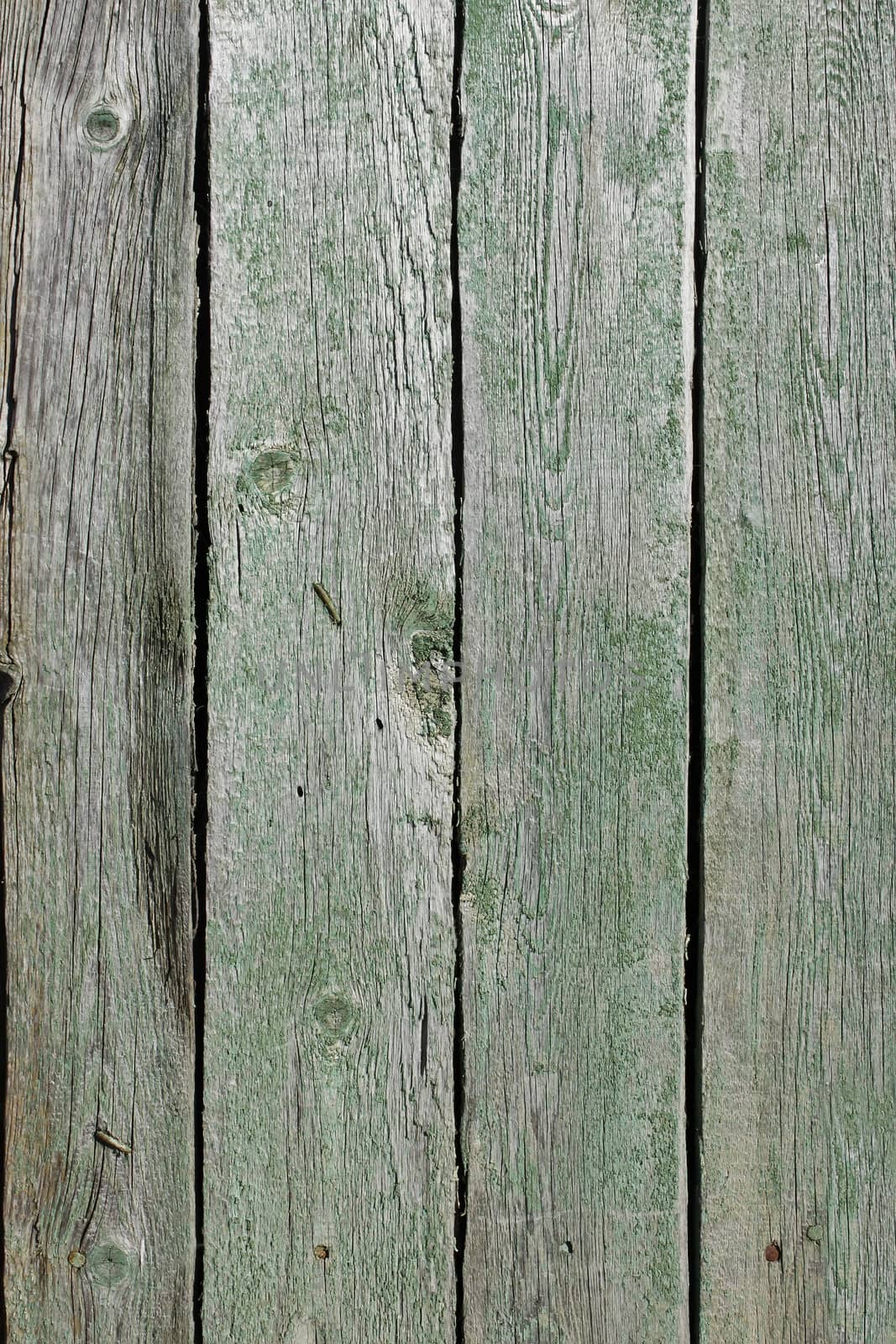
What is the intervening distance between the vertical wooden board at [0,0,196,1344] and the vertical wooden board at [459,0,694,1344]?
36cm

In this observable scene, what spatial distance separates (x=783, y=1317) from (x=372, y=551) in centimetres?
106

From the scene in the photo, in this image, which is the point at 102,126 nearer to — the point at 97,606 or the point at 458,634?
the point at 97,606

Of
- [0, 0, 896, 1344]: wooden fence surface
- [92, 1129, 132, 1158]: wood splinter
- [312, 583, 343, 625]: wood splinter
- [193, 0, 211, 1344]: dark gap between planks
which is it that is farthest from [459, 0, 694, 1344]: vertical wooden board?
[92, 1129, 132, 1158]: wood splinter

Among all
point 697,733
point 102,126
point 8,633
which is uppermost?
point 102,126

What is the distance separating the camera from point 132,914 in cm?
134

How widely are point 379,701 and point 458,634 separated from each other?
0.41 feet

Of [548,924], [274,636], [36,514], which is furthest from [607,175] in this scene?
[548,924]

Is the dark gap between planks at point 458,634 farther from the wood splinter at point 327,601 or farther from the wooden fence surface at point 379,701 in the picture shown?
the wood splinter at point 327,601

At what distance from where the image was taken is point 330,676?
1344 mm

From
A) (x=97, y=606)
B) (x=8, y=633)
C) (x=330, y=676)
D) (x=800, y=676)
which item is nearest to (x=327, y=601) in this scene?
(x=330, y=676)

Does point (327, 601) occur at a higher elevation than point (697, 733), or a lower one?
higher

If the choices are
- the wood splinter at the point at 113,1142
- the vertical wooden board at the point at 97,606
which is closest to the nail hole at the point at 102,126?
the vertical wooden board at the point at 97,606

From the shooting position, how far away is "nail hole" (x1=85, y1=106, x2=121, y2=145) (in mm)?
1338

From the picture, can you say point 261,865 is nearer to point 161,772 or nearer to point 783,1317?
point 161,772
